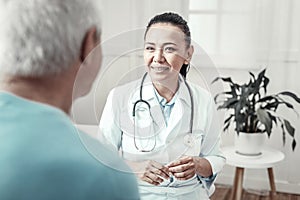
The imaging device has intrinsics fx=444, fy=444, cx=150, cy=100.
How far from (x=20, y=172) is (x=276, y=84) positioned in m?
2.42

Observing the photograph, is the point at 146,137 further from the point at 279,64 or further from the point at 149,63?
the point at 279,64

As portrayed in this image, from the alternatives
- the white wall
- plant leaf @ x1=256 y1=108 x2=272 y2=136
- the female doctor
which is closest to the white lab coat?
the female doctor

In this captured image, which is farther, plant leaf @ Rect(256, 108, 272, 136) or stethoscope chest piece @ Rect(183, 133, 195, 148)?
plant leaf @ Rect(256, 108, 272, 136)

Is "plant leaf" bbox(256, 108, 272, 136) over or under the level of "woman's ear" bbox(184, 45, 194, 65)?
under

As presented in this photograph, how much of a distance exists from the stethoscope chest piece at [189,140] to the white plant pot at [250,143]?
4.46ft

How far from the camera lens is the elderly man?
24.6 inches

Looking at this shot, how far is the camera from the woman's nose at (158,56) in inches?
41.8

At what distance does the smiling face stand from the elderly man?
0.36 metres

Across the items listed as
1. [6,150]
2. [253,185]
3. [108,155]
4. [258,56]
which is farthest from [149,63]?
[253,185]

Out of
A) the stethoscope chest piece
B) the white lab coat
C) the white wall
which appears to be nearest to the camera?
the white lab coat

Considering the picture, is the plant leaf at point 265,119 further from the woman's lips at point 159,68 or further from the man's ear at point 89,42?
the man's ear at point 89,42

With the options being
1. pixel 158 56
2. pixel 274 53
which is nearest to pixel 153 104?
pixel 158 56

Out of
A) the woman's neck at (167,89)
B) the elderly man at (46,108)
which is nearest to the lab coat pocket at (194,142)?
the woman's neck at (167,89)

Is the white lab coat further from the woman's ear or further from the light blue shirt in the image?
the light blue shirt
